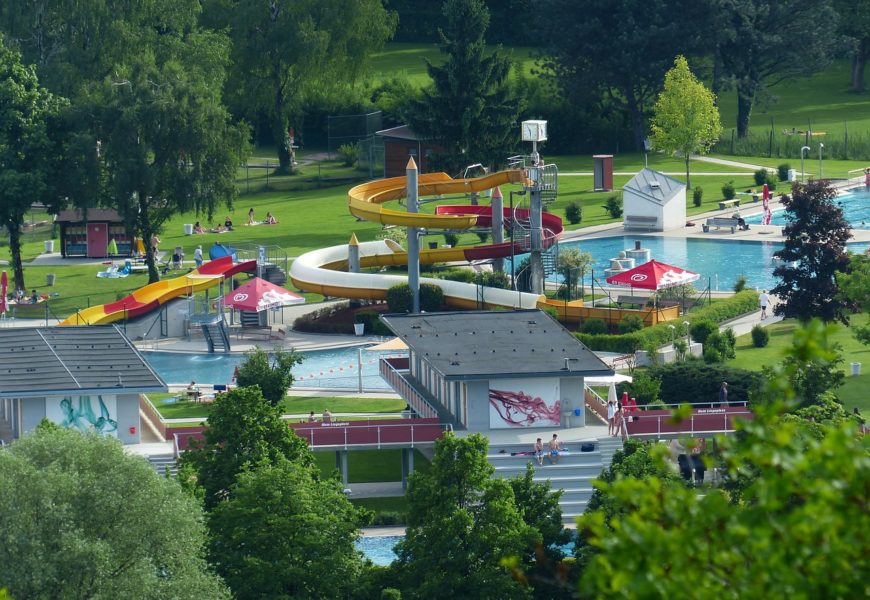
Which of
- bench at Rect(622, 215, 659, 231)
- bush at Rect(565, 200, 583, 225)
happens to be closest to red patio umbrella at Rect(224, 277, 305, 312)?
bench at Rect(622, 215, 659, 231)

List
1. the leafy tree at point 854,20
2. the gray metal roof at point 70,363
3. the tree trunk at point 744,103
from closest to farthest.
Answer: the gray metal roof at point 70,363 < the tree trunk at point 744,103 < the leafy tree at point 854,20

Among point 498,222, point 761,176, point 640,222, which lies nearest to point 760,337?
point 498,222

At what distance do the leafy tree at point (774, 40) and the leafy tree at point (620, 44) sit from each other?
3198 mm

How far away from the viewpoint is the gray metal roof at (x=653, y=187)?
293 ft

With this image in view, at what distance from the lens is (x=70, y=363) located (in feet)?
178

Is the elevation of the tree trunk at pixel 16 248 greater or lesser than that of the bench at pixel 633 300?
greater

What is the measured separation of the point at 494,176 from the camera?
255ft

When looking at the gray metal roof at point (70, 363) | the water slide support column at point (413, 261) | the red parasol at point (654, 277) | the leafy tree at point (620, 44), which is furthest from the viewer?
the leafy tree at point (620, 44)

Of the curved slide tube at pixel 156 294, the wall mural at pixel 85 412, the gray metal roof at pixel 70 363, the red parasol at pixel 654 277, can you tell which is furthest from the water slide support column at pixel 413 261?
the wall mural at pixel 85 412

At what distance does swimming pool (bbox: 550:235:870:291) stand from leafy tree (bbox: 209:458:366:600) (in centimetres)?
3759

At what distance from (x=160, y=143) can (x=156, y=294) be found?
8.13m

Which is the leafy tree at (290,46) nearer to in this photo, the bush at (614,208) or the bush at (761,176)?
the bush at (614,208)

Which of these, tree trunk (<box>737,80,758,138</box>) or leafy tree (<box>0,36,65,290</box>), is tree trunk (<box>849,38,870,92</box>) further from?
leafy tree (<box>0,36,65,290</box>)

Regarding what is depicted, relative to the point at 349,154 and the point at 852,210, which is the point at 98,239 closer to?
the point at 349,154
